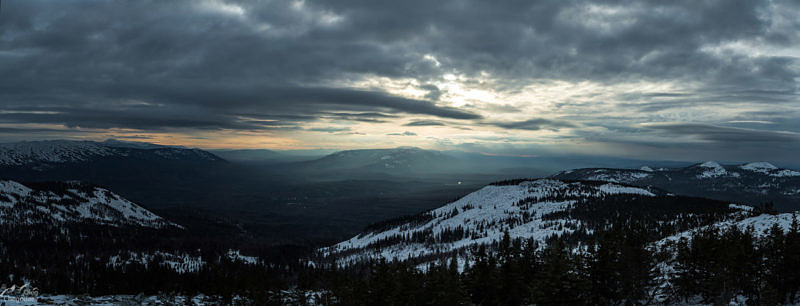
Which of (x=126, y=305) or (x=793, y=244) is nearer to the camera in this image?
(x=793, y=244)

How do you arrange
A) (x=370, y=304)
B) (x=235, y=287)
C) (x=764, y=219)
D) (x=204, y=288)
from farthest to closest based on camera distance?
1. (x=204, y=288)
2. (x=235, y=287)
3. (x=764, y=219)
4. (x=370, y=304)

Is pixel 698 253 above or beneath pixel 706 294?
above

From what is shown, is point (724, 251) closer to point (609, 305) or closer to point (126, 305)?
point (609, 305)

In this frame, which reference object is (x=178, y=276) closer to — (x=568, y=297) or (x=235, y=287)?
(x=235, y=287)

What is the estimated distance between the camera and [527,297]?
58625mm

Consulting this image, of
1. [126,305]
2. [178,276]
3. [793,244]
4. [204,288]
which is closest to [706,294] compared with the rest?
[793,244]

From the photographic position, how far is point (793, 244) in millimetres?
48625

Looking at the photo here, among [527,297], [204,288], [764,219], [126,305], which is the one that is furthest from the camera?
[204,288]

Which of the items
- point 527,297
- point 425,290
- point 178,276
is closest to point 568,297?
point 527,297

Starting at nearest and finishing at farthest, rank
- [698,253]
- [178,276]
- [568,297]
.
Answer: [568,297] → [698,253] → [178,276]

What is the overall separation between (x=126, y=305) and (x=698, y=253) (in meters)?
111

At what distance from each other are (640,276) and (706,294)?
8.66m

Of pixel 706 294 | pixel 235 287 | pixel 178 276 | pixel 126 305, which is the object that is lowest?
pixel 178 276

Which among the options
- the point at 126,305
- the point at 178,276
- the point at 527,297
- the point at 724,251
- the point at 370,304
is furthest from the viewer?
the point at 178,276
